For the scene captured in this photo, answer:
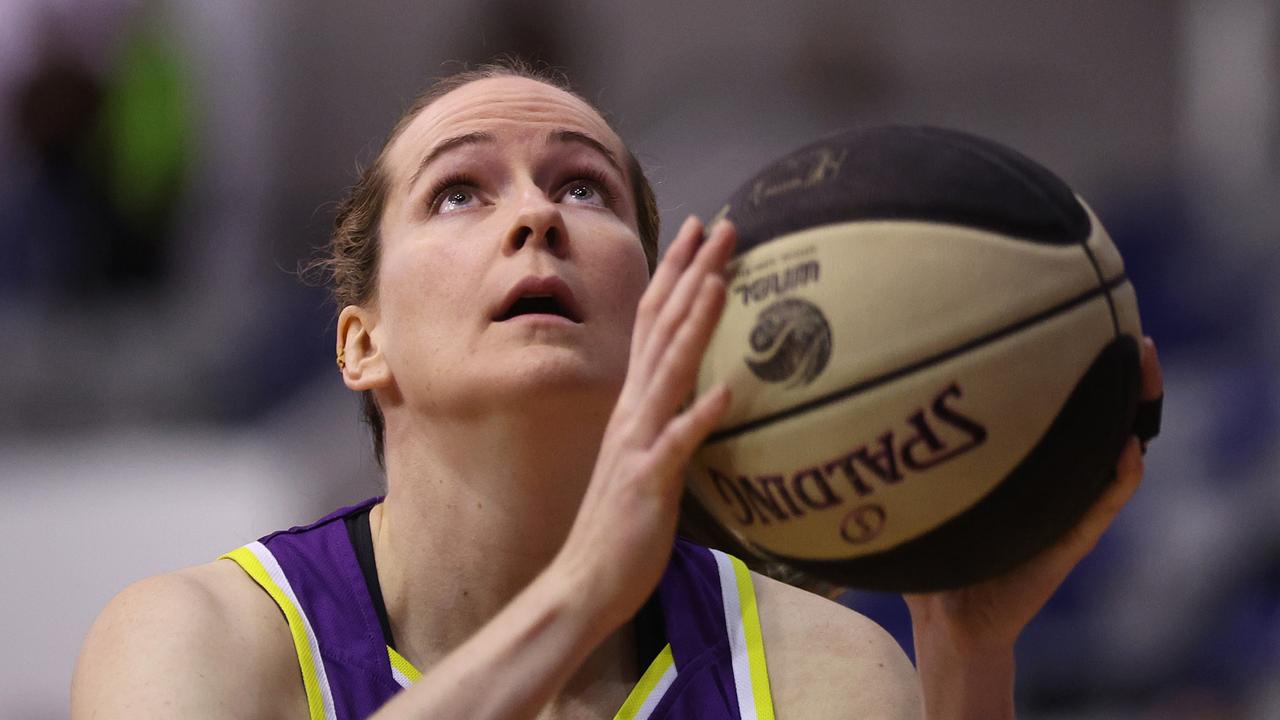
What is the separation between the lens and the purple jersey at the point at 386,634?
9.59ft

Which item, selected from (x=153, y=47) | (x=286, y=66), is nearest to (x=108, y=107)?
(x=153, y=47)

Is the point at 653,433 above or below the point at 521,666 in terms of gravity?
above

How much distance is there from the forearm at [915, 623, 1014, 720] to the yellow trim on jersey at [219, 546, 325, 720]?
1.11 meters

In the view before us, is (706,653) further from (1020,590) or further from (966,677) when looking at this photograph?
(1020,590)

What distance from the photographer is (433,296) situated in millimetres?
2914

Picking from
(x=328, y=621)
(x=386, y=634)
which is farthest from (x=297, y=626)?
(x=386, y=634)

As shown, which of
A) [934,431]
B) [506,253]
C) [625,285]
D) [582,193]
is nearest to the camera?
[934,431]

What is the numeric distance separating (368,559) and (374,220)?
732mm

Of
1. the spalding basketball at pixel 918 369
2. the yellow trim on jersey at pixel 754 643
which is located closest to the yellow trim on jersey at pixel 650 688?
the yellow trim on jersey at pixel 754 643

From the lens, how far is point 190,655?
264 centimetres

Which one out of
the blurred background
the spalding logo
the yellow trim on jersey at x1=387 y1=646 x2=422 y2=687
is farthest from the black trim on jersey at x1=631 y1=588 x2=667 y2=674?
the blurred background

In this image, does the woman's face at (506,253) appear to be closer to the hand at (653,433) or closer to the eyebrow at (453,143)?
the eyebrow at (453,143)

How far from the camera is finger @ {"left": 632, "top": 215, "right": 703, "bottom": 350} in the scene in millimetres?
2287

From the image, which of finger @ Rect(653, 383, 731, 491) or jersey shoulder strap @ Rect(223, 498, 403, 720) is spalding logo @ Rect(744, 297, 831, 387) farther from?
jersey shoulder strap @ Rect(223, 498, 403, 720)
